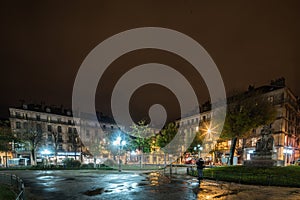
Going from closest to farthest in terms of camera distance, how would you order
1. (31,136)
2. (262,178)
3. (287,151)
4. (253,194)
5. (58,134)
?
(253,194)
(262,178)
(31,136)
(287,151)
(58,134)

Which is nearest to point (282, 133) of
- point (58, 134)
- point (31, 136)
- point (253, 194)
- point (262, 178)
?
point (262, 178)

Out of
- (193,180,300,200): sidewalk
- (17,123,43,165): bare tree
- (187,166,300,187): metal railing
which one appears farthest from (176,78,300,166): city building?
(17,123,43,165): bare tree

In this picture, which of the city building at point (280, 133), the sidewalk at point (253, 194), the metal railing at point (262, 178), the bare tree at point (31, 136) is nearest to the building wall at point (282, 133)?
the city building at point (280, 133)

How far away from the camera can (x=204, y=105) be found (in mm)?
78625

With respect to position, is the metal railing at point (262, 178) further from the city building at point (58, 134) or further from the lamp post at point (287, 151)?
the city building at point (58, 134)

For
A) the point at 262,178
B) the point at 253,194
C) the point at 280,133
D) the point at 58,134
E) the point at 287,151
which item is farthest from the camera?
the point at 58,134

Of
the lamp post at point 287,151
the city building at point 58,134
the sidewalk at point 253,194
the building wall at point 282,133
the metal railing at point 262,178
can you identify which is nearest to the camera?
the sidewalk at point 253,194

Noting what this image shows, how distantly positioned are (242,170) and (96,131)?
73021 millimetres

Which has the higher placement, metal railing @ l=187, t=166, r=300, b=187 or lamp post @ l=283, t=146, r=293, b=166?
metal railing @ l=187, t=166, r=300, b=187

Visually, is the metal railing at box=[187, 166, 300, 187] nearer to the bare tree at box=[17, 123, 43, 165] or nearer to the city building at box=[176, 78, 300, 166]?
the city building at box=[176, 78, 300, 166]

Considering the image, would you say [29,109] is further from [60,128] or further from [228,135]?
[228,135]

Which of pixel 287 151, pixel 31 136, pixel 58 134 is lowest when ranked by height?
pixel 287 151

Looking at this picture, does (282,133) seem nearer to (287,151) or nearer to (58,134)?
(287,151)

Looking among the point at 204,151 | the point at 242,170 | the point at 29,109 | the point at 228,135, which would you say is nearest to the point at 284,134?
the point at 204,151
